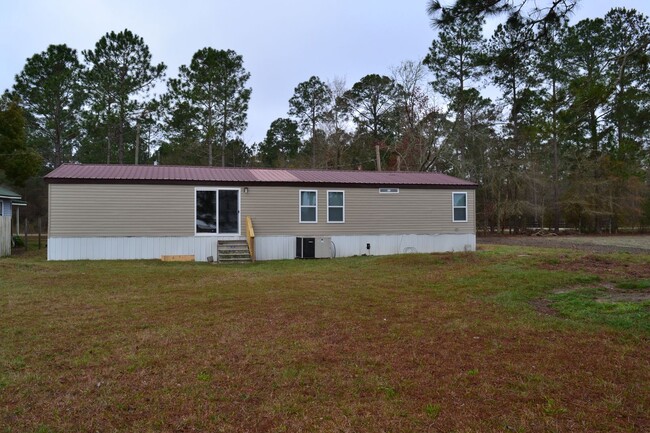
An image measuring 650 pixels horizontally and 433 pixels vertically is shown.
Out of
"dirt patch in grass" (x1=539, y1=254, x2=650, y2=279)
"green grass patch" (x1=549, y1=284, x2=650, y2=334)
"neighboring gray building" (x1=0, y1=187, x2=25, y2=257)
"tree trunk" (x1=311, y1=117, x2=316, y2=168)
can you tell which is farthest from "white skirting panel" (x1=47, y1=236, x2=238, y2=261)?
"tree trunk" (x1=311, y1=117, x2=316, y2=168)

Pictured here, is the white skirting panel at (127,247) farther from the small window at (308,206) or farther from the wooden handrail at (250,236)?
the small window at (308,206)

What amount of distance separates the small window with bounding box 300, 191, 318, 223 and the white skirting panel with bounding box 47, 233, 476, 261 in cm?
86

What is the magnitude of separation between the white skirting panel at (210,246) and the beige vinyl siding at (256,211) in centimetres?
20

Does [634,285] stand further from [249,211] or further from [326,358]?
[249,211]

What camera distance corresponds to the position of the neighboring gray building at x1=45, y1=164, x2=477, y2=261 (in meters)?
12.3

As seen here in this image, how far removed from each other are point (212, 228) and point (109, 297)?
262 inches

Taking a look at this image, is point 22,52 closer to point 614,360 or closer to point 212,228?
point 212,228

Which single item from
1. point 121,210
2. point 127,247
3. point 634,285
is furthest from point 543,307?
point 121,210

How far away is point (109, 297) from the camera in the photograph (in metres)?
6.70

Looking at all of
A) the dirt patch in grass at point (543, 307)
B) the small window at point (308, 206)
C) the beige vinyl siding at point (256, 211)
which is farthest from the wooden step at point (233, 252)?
the dirt patch in grass at point (543, 307)

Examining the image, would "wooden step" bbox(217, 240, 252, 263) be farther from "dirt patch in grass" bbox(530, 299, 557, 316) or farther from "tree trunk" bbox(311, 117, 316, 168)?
"tree trunk" bbox(311, 117, 316, 168)

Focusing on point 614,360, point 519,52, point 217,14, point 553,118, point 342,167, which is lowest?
point 614,360

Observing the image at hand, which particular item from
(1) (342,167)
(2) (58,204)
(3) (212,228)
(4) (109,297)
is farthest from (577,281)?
(1) (342,167)

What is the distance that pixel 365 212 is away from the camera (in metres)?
Result: 14.7
